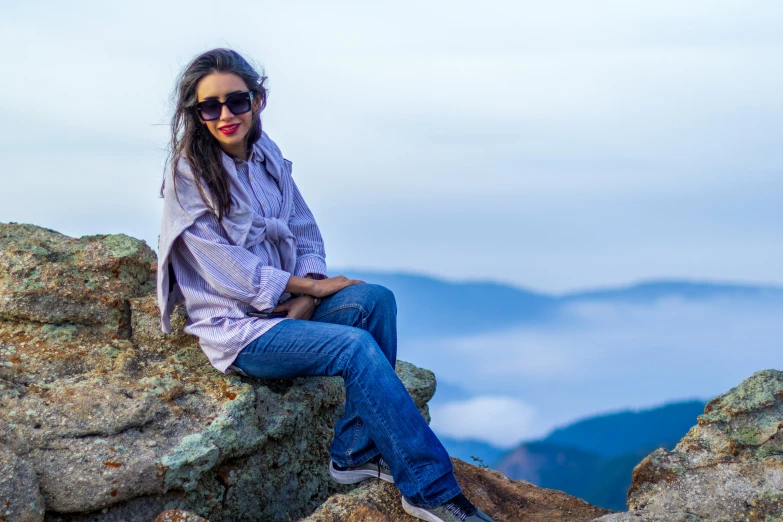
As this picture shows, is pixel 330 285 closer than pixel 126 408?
No

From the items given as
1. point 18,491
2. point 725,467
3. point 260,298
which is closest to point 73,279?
point 260,298

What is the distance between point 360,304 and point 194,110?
1259 mm

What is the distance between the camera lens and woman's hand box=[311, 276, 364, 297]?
4.08 m

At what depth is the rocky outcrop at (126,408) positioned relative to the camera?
364cm

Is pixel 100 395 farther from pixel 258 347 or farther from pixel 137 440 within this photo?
pixel 258 347

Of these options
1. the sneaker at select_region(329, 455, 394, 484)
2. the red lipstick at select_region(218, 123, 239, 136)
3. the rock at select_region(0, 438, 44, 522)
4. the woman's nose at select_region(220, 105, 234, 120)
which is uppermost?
the woman's nose at select_region(220, 105, 234, 120)

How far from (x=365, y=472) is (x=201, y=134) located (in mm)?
1873

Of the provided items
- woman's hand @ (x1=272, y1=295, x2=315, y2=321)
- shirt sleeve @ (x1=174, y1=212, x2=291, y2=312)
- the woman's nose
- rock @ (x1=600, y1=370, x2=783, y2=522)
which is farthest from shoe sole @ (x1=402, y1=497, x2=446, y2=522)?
the woman's nose

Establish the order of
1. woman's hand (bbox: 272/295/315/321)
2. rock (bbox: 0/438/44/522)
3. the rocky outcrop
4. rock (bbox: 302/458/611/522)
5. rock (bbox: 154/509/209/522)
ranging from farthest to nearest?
woman's hand (bbox: 272/295/315/321)
rock (bbox: 302/458/611/522)
the rocky outcrop
rock (bbox: 154/509/209/522)
rock (bbox: 0/438/44/522)

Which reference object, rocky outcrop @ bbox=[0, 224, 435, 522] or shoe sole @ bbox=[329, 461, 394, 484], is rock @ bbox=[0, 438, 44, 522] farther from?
shoe sole @ bbox=[329, 461, 394, 484]

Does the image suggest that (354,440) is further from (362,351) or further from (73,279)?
(73,279)

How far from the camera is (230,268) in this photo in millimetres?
3818

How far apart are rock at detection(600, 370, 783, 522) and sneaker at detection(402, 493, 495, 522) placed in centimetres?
61

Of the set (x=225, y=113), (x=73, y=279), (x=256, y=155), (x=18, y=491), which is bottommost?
(x=18, y=491)
